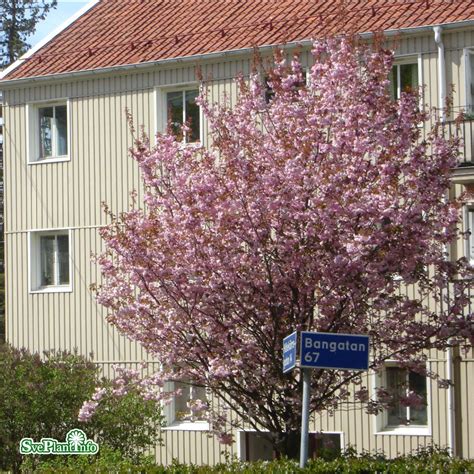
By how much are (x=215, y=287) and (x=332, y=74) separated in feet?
11.1

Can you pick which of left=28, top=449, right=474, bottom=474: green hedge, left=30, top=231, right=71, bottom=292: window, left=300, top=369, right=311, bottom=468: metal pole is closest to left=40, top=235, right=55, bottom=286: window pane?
left=30, top=231, right=71, bottom=292: window

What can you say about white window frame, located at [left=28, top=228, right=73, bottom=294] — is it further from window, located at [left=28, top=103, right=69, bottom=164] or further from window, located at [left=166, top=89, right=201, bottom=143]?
window, located at [left=166, top=89, right=201, bottom=143]

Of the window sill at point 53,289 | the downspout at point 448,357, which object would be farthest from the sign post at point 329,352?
the window sill at point 53,289

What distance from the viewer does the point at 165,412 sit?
31125mm

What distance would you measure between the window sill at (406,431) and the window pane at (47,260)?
883 cm

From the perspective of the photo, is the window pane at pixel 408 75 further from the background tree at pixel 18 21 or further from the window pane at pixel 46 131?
the background tree at pixel 18 21

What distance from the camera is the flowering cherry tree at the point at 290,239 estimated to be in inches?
784

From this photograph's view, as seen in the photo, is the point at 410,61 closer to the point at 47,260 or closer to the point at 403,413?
the point at 403,413

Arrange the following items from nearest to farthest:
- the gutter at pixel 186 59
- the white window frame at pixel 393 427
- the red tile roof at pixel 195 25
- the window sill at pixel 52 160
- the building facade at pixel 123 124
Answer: the white window frame at pixel 393 427, the gutter at pixel 186 59, the building facade at pixel 123 124, the red tile roof at pixel 195 25, the window sill at pixel 52 160

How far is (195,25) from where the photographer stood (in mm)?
32781

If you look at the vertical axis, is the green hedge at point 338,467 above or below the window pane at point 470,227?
below

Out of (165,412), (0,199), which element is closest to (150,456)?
(165,412)

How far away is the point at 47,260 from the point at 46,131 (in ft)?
9.56

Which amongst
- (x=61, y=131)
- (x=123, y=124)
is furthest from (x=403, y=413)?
(x=61, y=131)
